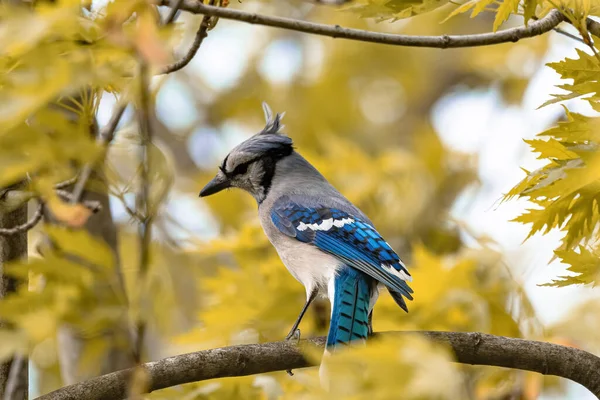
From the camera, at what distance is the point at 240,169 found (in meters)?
3.33

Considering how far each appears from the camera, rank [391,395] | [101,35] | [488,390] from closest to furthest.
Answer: [391,395]
[101,35]
[488,390]

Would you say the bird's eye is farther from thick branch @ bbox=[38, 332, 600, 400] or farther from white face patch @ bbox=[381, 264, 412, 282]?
thick branch @ bbox=[38, 332, 600, 400]

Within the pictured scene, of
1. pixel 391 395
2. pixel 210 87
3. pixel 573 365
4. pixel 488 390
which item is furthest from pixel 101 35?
pixel 210 87

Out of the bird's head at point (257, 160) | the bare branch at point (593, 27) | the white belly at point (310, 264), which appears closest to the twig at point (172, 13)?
the bare branch at point (593, 27)

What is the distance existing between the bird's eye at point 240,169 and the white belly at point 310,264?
44 cm

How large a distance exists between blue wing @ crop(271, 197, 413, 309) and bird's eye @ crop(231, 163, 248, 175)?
22cm

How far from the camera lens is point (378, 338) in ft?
7.81

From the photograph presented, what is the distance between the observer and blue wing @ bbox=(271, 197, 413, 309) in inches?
103

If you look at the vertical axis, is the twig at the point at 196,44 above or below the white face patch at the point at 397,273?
above

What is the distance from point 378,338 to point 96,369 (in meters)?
1.32

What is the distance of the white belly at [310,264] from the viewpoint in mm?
2828

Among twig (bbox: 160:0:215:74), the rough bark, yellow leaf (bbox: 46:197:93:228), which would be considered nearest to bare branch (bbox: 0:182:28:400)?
the rough bark

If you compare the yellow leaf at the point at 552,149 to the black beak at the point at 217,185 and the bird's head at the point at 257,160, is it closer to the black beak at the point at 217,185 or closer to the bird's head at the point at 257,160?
the bird's head at the point at 257,160

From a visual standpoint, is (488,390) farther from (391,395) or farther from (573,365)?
(391,395)
